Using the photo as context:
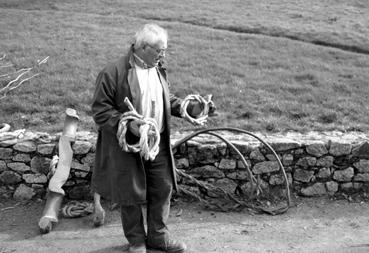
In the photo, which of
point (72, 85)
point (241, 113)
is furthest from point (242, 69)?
point (72, 85)

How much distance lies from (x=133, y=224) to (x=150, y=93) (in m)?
1.12

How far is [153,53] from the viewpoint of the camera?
3.88 meters

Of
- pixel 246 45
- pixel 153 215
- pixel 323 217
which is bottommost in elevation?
pixel 323 217

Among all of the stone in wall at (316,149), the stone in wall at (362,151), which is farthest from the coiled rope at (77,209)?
the stone in wall at (362,151)

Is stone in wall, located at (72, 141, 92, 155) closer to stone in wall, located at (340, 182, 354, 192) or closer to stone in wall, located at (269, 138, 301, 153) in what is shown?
stone in wall, located at (269, 138, 301, 153)

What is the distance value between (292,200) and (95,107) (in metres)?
2.69

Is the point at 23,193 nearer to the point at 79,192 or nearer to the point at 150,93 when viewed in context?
the point at 79,192

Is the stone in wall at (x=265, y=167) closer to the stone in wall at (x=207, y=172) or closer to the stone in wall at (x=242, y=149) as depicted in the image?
the stone in wall at (x=242, y=149)

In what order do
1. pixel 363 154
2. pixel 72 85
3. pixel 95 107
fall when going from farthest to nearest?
1. pixel 72 85
2. pixel 363 154
3. pixel 95 107

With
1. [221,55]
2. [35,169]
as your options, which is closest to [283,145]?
[35,169]

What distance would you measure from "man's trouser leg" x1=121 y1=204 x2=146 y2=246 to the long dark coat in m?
0.17

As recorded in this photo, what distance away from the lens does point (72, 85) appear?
7684 millimetres

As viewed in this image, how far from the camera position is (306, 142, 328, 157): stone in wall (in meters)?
5.67

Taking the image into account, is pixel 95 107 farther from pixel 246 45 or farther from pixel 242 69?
pixel 246 45
